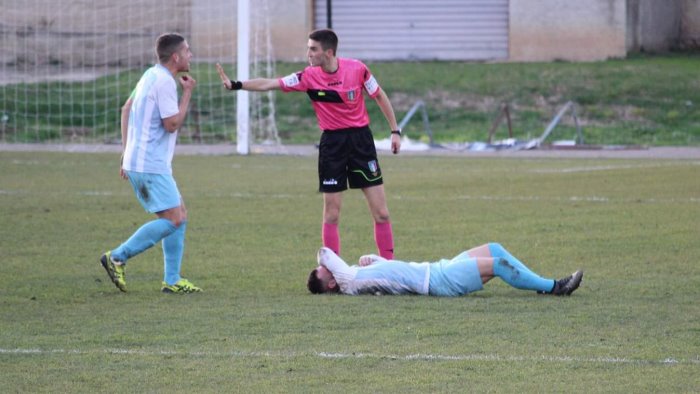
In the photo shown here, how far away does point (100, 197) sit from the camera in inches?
623

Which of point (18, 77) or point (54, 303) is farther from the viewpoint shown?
point (18, 77)

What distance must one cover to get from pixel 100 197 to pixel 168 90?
23.7 ft

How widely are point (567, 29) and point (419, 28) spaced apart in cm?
364

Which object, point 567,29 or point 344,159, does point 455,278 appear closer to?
point 344,159

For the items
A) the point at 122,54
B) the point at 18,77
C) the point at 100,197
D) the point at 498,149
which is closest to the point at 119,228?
the point at 100,197

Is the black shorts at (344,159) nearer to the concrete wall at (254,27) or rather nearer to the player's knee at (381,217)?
the player's knee at (381,217)

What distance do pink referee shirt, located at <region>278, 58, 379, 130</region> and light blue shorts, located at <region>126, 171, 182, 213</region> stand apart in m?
1.28

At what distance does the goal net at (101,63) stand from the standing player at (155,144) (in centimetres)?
1623

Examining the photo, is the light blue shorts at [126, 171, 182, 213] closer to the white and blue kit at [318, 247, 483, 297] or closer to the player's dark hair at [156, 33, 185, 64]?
the player's dark hair at [156, 33, 185, 64]

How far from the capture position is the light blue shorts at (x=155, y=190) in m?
8.95

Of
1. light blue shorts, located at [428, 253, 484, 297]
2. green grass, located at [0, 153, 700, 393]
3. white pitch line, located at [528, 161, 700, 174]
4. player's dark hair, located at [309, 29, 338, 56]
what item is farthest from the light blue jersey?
white pitch line, located at [528, 161, 700, 174]

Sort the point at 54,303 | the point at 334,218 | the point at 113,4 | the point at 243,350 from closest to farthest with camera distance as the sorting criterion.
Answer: the point at 243,350 < the point at 54,303 < the point at 334,218 < the point at 113,4

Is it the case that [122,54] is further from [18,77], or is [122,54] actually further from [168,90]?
[168,90]

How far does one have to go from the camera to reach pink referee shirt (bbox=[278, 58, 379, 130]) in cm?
984
